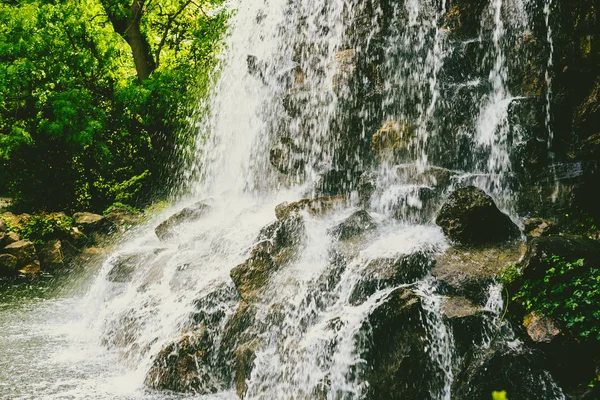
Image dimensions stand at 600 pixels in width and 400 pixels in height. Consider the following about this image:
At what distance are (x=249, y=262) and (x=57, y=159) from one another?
1435 centimetres

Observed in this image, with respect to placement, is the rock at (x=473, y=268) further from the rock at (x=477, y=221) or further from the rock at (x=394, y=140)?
the rock at (x=394, y=140)

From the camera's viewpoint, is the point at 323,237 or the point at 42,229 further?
the point at 42,229

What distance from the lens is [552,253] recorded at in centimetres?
669

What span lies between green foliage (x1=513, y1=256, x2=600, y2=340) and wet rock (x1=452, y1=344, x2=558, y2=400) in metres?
0.66

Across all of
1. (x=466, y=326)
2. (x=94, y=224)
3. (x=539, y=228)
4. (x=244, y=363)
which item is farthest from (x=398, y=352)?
(x=94, y=224)

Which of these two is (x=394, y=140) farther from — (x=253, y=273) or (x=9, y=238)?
(x=9, y=238)

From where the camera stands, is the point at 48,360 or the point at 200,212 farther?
the point at 200,212

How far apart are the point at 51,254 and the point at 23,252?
2.77 ft

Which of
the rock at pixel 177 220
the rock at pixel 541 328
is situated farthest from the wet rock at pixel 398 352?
Answer: the rock at pixel 177 220

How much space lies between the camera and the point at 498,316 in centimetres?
668

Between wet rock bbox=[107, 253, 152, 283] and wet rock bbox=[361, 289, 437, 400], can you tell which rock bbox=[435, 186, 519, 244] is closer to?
wet rock bbox=[361, 289, 437, 400]

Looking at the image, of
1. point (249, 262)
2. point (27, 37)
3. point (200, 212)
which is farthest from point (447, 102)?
point (27, 37)

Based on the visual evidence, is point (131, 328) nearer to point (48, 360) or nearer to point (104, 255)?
point (48, 360)

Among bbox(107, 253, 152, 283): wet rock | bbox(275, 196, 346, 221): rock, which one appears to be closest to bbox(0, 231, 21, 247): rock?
bbox(107, 253, 152, 283): wet rock
